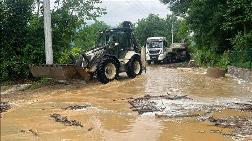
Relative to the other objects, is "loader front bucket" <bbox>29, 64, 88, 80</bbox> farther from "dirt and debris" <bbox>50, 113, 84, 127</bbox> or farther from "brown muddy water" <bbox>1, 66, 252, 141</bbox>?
"dirt and debris" <bbox>50, 113, 84, 127</bbox>

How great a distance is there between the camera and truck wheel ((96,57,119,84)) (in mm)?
18109

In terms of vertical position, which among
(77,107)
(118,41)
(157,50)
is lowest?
(77,107)

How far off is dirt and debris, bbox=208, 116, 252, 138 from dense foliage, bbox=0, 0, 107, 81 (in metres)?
10.7

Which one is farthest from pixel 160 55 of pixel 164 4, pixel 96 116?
pixel 96 116

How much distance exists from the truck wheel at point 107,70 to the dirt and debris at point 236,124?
829 cm

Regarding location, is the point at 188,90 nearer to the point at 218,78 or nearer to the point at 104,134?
the point at 218,78

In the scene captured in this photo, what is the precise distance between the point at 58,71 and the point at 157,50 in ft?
68.4

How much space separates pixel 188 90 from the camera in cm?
1638

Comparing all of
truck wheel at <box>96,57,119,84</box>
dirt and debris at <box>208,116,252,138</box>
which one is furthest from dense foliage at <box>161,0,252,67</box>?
dirt and debris at <box>208,116,252,138</box>

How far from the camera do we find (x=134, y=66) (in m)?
21.0

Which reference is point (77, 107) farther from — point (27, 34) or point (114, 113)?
point (27, 34)

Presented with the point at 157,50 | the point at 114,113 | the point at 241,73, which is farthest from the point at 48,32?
the point at 157,50

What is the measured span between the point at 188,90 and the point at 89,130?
25.9 feet

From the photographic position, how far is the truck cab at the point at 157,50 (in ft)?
121
